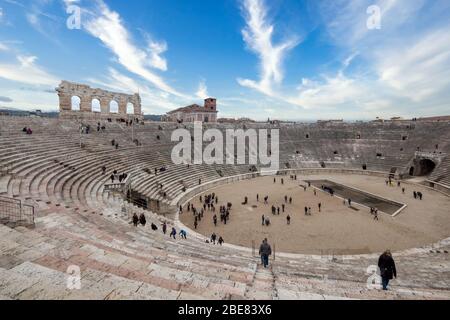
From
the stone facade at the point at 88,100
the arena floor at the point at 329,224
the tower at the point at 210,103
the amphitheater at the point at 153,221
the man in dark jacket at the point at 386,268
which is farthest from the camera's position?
the tower at the point at 210,103

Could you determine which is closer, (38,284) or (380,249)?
(38,284)

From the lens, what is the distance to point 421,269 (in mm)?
11070

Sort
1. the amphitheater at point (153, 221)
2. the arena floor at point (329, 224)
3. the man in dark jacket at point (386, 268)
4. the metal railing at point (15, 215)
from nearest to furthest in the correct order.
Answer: the amphitheater at point (153, 221), the man in dark jacket at point (386, 268), the metal railing at point (15, 215), the arena floor at point (329, 224)

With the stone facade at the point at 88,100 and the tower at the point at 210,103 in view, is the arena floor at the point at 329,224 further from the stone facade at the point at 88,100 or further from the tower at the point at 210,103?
the tower at the point at 210,103

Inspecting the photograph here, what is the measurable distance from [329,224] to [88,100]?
111ft

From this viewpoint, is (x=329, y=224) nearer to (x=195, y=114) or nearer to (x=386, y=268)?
(x=386, y=268)

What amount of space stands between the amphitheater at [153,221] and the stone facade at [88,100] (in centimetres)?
312

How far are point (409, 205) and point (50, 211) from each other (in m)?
29.3

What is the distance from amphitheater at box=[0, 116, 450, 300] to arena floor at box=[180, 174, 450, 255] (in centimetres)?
38

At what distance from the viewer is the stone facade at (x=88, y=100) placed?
3444 centimetres

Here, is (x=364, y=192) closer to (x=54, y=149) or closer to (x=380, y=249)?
(x=380, y=249)

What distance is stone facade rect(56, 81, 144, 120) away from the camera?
34438 millimetres

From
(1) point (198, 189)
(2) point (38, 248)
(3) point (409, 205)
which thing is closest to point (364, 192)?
(3) point (409, 205)

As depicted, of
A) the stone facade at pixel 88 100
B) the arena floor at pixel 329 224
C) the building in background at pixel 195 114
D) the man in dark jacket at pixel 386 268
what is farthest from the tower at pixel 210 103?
the man in dark jacket at pixel 386 268
